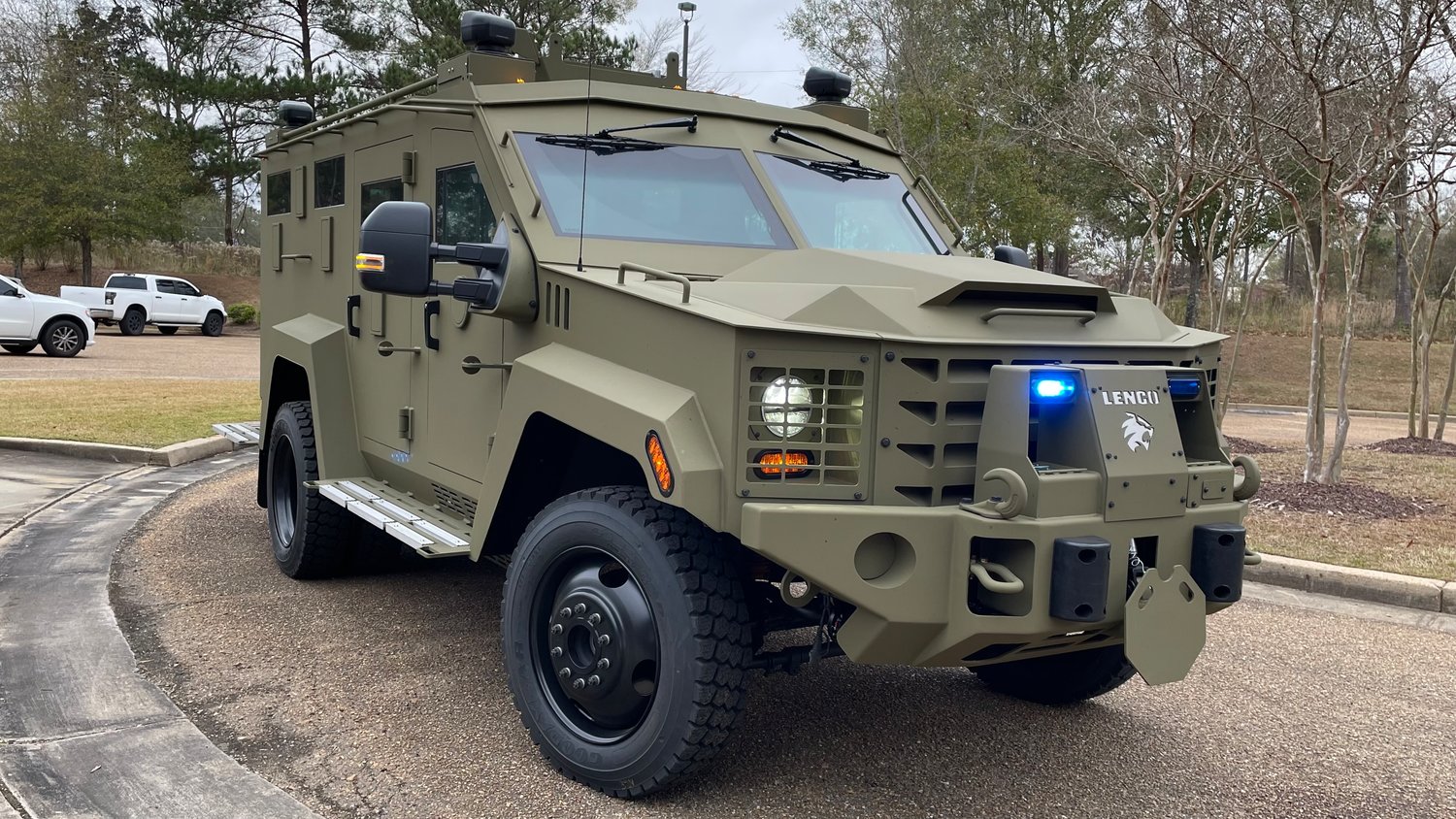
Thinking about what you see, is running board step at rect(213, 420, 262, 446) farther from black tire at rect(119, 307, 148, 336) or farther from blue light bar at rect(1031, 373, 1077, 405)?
black tire at rect(119, 307, 148, 336)

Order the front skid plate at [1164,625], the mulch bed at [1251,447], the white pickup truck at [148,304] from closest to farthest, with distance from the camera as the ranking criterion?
the front skid plate at [1164,625], the mulch bed at [1251,447], the white pickup truck at [148,304]

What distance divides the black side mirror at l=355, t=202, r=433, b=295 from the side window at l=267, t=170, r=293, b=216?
120 inches

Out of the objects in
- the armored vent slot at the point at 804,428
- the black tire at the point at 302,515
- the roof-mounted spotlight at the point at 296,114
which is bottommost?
the black tire at the point at 302,515

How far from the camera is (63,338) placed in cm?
2052

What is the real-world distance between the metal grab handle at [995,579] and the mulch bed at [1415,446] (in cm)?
1203

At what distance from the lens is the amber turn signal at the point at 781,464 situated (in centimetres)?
312

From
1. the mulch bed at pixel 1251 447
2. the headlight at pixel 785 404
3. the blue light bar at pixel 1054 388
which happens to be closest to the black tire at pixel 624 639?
the headlight at pixel 785 404

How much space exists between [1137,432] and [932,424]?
1.78 feet

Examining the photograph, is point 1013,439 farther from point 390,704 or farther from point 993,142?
point 993,142

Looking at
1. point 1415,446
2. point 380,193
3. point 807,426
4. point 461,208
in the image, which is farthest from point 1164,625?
point 1415,446

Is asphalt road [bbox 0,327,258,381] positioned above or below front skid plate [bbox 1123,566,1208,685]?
below

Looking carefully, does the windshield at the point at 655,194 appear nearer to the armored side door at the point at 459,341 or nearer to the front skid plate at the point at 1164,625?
the armored side door at the point at 459,341

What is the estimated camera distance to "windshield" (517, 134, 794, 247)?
4270mm

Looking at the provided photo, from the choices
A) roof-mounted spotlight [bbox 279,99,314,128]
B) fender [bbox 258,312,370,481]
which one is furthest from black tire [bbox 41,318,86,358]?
fender [bbox 258,312,370,481]
